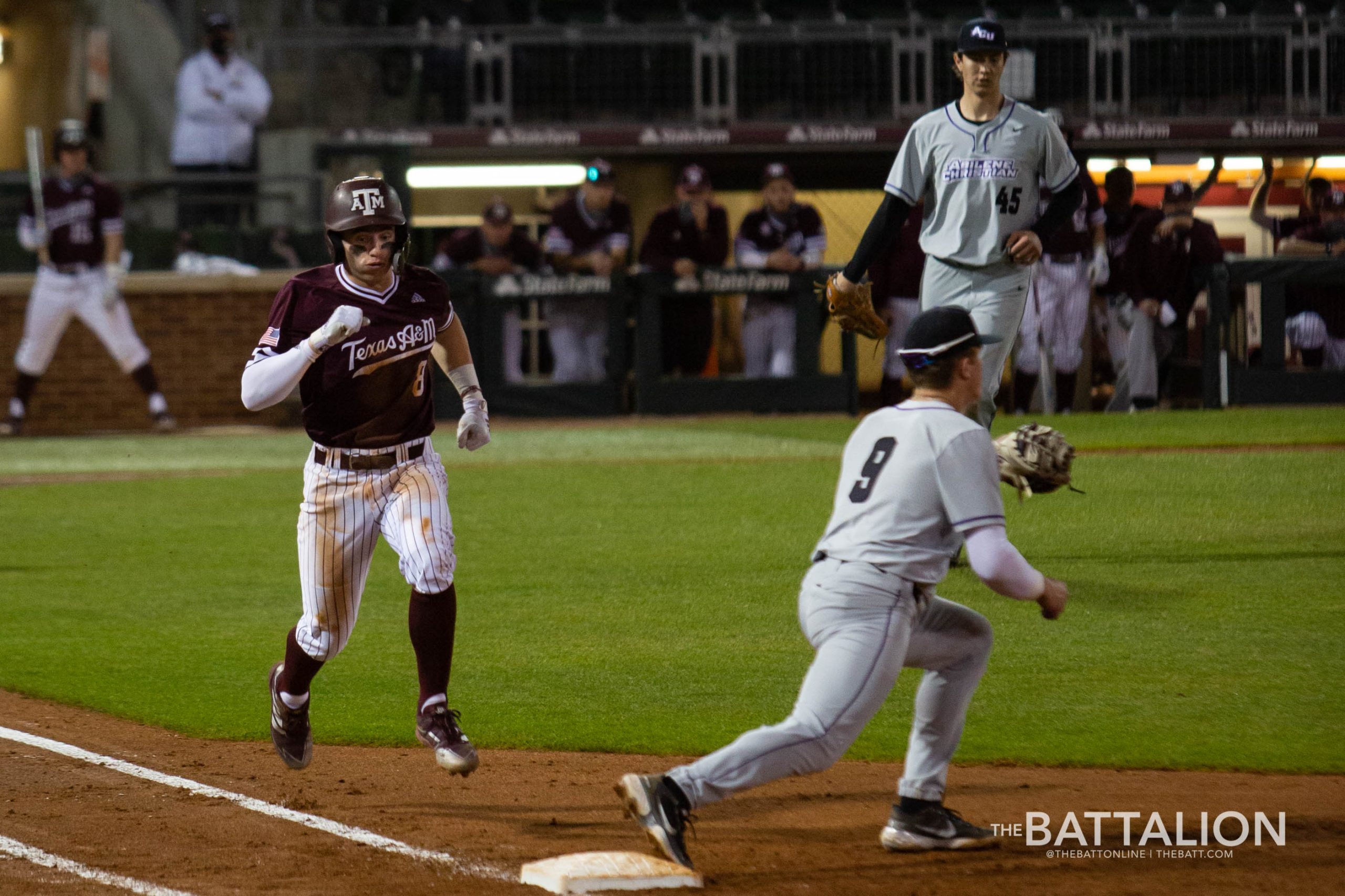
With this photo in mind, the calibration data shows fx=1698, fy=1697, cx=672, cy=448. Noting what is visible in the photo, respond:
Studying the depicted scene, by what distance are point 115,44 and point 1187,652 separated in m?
17.0

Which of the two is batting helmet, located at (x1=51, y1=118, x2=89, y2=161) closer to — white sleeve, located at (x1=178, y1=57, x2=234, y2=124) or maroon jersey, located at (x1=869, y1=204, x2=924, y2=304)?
white sleeve, located at (x1=178, y1=57, x2=234, y2=124)

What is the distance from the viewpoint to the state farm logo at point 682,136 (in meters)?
18.9

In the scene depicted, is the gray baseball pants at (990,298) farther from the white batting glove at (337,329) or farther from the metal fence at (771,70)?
the metal fence at (771,70)

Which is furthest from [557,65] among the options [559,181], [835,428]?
[835,428]

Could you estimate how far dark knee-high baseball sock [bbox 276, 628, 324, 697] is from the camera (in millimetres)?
5215

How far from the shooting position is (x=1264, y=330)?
15.6m

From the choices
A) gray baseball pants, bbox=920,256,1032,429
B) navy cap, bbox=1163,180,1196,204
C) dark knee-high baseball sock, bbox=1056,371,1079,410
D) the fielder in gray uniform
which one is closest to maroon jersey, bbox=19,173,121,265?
dark knee-high baseball sock, bbox=1056,371,1079,410

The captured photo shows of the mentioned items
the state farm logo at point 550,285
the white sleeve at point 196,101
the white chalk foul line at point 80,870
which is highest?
the white sleeve at point 196,101

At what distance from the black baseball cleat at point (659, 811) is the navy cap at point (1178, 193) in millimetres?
12642

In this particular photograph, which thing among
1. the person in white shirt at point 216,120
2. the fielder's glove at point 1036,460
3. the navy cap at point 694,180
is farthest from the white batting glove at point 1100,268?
the fielder's glove at point 1036,460

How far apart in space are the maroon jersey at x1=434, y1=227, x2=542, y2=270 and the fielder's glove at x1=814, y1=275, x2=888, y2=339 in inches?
360

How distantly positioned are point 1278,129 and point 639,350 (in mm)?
8241

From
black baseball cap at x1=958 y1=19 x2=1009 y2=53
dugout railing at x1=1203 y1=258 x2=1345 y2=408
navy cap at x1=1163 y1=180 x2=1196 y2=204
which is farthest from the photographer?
dugout railing at x1=1203 y1=258 x2=1345 y2=408

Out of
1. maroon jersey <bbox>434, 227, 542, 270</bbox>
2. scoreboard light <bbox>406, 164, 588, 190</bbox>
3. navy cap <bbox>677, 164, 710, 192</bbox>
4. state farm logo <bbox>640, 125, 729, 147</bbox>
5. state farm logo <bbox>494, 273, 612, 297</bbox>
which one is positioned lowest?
state farm logo <bbox>494, 273, 612, 297</bbox>
